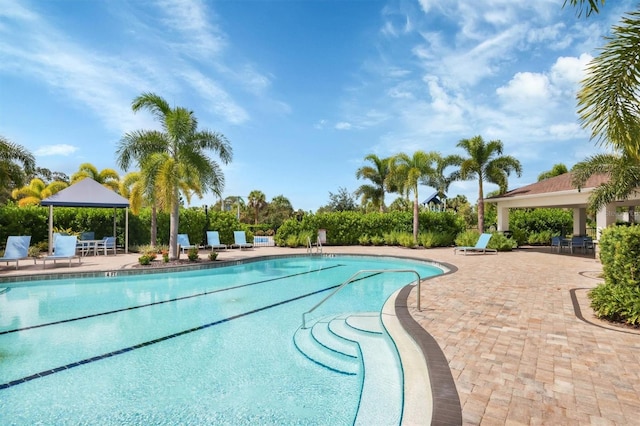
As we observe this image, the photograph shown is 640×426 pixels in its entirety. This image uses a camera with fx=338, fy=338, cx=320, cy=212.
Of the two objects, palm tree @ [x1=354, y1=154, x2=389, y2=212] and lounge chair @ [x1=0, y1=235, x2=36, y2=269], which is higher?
palm tree @ [x1=354, y1=154, x2=389, y2=212]

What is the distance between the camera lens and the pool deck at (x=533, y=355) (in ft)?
9.11

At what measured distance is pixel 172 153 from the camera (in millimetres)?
14312

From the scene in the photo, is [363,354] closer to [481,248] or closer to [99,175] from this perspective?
[481,248]

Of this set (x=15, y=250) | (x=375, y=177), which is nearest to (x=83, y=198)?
(x=15, y=250)

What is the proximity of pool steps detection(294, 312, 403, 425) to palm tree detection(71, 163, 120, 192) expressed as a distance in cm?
2944

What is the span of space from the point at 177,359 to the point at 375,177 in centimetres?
2560

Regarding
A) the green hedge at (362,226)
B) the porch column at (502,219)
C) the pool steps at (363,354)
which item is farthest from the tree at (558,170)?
the pool steps at (363,354)

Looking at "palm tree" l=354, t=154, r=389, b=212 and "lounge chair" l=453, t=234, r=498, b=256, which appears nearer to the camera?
"lounge chair" l=453, t=234, r=498, b=256

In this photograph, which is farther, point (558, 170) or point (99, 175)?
point (558, 170)

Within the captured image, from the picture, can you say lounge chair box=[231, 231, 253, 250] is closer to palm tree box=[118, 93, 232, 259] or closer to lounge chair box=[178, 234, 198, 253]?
lounge chair box=[178, 234, 198, 253]

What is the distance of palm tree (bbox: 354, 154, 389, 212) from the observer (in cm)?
2847

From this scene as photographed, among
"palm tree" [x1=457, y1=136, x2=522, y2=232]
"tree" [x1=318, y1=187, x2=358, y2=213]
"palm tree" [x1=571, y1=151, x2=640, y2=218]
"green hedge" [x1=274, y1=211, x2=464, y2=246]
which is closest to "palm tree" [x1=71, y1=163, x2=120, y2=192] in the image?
"green hedge" [x1=274, y1=211, x2=464, y2=246]

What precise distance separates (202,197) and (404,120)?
11.3 m

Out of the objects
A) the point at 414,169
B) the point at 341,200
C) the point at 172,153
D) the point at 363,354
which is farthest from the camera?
the point at 341,200
